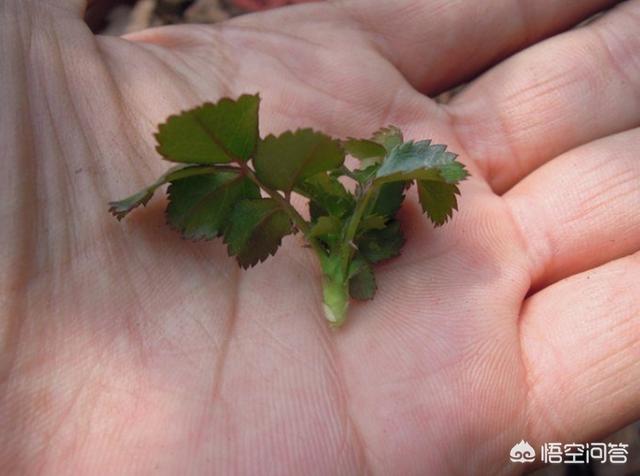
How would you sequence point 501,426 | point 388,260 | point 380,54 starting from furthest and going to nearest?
point 380,54
point 388,260
point 501,426

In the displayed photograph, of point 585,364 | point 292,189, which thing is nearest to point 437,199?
point 292,189

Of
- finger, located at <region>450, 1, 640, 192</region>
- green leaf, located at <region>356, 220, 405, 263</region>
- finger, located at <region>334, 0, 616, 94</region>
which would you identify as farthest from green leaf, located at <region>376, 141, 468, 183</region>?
finger, located at <region>334, 0, 616, 94</region>

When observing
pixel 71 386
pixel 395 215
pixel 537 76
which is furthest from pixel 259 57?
pixel 71 386

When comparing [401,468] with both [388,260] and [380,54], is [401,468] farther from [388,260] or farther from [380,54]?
[380,54]

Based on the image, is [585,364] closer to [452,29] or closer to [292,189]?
[292,189]

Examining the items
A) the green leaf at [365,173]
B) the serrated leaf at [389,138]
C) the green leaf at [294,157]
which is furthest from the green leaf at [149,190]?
the serrated leaf at [389,138]

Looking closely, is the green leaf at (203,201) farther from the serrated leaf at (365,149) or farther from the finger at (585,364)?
the finger at (585,364)

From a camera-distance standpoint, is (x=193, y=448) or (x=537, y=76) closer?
(x=193, y=448)
